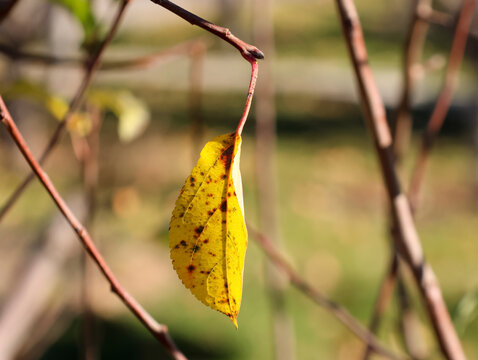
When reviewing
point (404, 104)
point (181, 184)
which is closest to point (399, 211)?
point (404, 104)

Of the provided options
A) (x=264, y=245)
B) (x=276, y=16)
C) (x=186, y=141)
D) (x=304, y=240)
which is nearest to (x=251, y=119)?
(x=186, y=141)

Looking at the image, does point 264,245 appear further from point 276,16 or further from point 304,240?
point 276,16

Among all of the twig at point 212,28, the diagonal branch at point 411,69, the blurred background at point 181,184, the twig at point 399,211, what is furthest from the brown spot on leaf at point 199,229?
the diagonal branch at point 411,69

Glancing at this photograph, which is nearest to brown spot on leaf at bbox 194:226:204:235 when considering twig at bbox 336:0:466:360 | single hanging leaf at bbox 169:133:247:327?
single hanging leaf at bbox 169:133:247:327

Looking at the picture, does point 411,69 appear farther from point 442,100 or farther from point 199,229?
point 199,229

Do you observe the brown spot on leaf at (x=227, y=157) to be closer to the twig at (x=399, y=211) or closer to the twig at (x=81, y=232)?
the twig at (x=81, y=232)

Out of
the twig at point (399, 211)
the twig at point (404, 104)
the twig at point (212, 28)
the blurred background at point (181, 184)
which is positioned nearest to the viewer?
the twig at point (212, 28)
